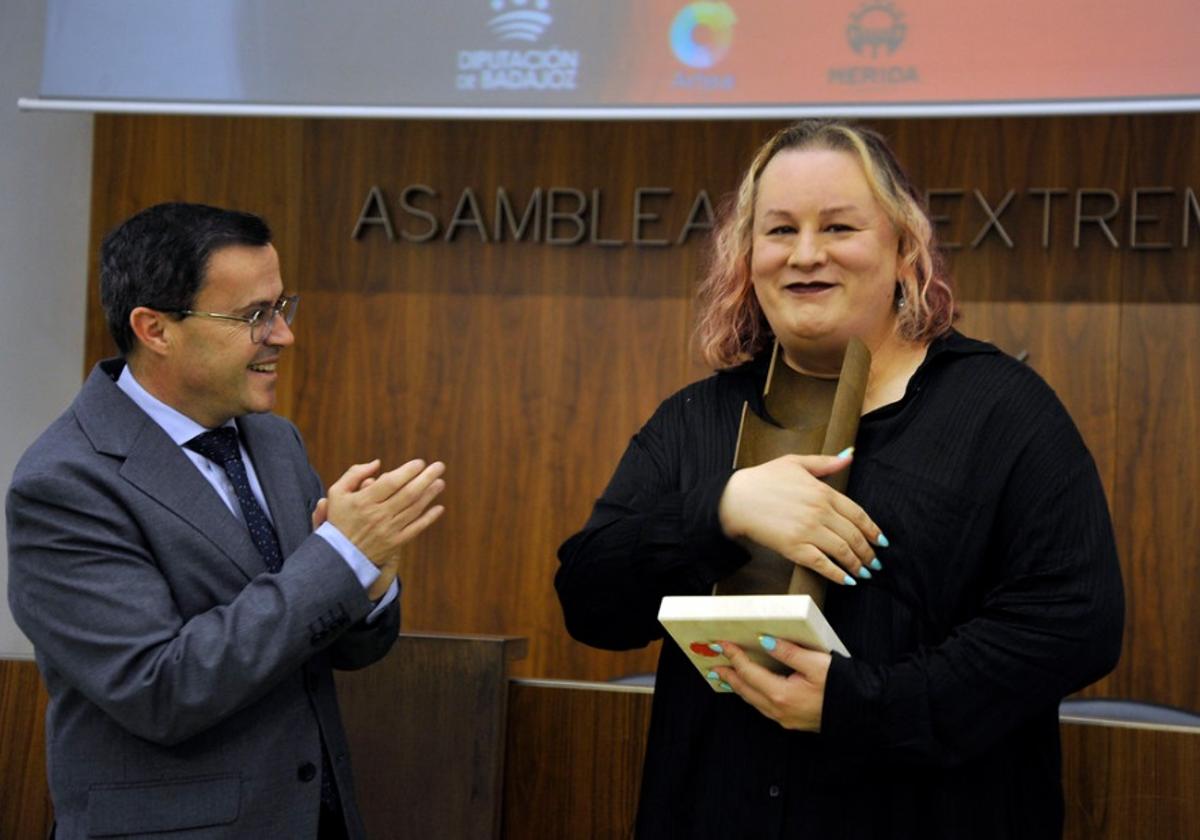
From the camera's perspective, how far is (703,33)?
390 cm

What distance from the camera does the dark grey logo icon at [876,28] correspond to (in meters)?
3.76

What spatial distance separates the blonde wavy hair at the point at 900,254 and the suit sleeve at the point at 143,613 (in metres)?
0.60

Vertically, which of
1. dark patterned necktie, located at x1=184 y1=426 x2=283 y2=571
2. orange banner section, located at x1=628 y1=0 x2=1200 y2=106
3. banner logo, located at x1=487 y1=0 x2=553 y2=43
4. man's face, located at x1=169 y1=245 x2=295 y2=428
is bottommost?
dark patterned necktie, located at x1=184 y1=426 x2=283 y2=571

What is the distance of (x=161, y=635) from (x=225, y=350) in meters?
0.44

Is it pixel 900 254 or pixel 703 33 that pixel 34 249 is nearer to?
pixel 703 33

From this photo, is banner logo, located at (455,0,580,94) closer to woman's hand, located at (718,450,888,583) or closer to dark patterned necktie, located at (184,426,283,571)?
dark patterned necktie, located at (184,426,283,571)

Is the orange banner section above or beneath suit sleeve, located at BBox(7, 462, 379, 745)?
above

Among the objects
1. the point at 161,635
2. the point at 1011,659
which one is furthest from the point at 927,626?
the point at 161,635

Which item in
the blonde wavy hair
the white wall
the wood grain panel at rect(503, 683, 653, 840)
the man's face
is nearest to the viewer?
the blonde wavy hair

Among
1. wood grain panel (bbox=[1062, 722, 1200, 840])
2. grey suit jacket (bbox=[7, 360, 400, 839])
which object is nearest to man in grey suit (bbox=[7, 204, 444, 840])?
grey suit jacket (bbox=[7, 360, 400, 839])

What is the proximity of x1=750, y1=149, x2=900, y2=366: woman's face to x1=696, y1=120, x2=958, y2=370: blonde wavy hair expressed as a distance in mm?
18

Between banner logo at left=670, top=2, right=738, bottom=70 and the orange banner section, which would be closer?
the orange banner section

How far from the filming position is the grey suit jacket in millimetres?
1823

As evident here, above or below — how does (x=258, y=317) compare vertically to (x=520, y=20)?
below
